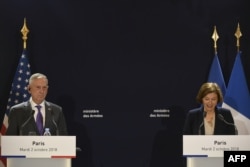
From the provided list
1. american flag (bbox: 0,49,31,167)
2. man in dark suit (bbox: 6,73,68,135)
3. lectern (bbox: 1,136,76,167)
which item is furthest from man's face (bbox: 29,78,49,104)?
american flag (bbox: 0,49,31,167)

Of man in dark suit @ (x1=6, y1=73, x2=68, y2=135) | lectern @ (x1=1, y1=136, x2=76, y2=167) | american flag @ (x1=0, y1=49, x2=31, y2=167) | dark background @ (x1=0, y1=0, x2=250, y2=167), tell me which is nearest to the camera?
lectern @ (x1=1, y1=136, x2=76, y2=167)

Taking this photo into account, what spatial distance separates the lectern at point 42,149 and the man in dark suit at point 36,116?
1.37 ft

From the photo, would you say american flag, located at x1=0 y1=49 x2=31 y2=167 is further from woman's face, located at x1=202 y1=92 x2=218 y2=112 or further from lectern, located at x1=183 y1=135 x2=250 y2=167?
lectern, located at x1=183 y1=135 x2=250 y2=167

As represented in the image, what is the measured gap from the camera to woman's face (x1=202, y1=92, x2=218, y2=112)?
17.6 feet

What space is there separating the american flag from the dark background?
0.22 meters

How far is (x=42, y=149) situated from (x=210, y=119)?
1.74 metres

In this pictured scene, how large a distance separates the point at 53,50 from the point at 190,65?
5.81 feet

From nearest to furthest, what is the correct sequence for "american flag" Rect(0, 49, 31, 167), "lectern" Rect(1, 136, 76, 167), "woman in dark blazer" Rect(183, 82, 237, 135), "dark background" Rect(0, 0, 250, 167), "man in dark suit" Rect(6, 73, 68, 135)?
"lectern" Rect(1, 136, 76, 167) → "man in dark suit" Rect(6, 73, 68, 135) → "woman in dark blazer" Rect(183, 82, 237, 135) → "american flag" Rect(0, 49, 31, 167) → "dark background" Rect(0, 0, 250, 167)

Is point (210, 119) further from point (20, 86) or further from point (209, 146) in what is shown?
point (20, 86)

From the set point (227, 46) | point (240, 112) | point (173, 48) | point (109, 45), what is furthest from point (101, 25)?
point (240, 112)

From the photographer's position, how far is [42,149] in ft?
15.0

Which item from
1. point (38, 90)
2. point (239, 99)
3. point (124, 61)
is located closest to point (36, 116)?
point (38, 90)

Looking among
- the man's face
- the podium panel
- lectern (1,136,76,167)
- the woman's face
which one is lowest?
the podium panel

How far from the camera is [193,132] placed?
539 cm
